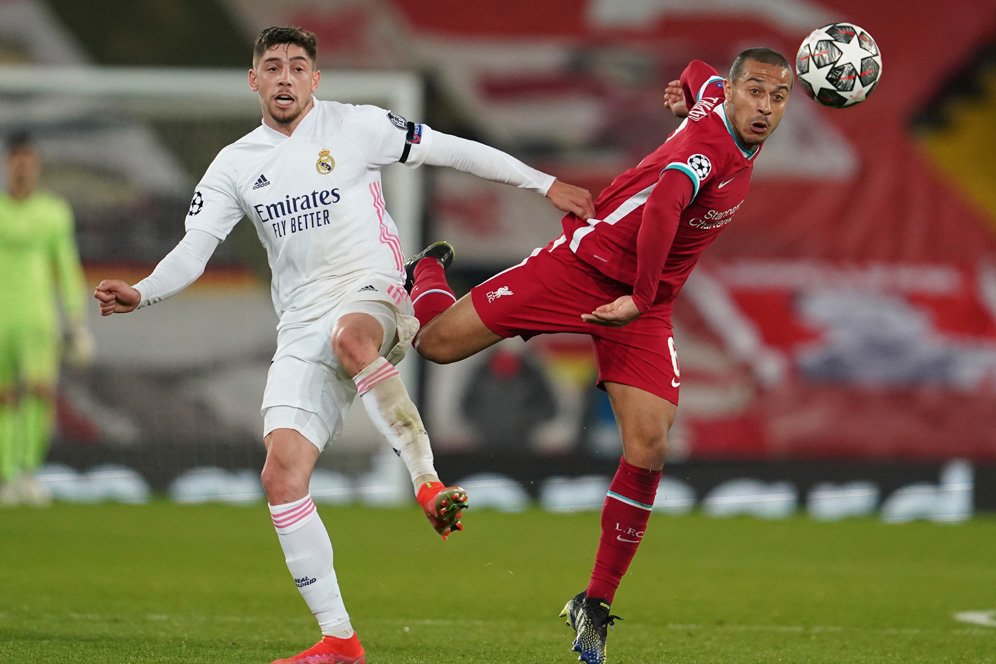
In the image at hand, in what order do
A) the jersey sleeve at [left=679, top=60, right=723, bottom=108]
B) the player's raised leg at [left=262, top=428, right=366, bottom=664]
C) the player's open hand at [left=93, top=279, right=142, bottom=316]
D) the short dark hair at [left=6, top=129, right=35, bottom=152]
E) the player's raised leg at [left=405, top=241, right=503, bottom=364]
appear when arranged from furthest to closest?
the short dark hair at [left=6, top=129, right=35, bottom=152], the player's raised leg at [left=405, top=241, right=503, bottom=364], the jersey sleeve at [left=679, top=60, right=723, bottom=108], the player's raised leg at [left=262, top=428, right=366, bottom=664], the player's open hand at [left=93, top=279, right=142, bottom=316]

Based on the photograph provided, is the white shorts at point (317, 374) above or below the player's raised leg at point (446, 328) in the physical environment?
below

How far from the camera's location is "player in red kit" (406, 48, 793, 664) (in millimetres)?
5602

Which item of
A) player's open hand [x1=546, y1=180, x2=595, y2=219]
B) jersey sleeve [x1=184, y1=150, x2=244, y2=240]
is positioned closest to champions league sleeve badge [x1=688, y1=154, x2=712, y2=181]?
player's open hand [x1=546, y1=180, x2=595, y2=219]

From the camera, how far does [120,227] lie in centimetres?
1310

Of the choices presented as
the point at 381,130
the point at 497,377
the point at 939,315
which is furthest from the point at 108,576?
the point at 939,315

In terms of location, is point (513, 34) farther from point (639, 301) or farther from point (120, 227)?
point (639, 301)

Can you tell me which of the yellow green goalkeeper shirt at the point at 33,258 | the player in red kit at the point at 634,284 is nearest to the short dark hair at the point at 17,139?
the yellow green goalkeeper shirt at the point at 33,258

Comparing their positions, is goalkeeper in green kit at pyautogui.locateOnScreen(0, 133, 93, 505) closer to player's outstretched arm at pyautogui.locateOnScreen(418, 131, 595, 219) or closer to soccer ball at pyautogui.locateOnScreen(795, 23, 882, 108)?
player's outstretched arm at pyautogui.locateOnScreen(418, 131, 595, 219)

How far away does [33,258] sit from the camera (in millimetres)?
12227

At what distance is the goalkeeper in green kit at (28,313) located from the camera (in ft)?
39.4

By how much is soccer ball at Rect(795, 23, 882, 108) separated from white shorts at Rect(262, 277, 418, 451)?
1.88 m

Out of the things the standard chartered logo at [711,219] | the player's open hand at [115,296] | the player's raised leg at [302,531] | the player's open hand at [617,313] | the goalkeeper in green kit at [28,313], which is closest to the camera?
the player's open hand at [115,296]

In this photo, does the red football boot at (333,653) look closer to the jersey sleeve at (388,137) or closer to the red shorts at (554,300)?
the red shorts at (554,300)

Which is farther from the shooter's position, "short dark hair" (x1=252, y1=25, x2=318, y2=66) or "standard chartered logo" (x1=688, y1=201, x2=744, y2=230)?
"standard chartered logo" (x1=688, y1=201, x2=744, y2=230)
